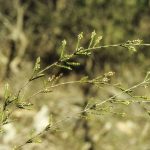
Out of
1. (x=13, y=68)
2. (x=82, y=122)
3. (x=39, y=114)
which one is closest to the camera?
(x=39, y=114)

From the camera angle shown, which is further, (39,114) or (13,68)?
(13,68)

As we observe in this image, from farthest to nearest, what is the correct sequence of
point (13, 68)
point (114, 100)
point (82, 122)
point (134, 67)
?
point (134, 67) → point (13, 68) → point (82, 122) → point (114, 100)

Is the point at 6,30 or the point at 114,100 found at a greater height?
the point at 6,30

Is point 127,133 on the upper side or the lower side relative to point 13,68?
lower

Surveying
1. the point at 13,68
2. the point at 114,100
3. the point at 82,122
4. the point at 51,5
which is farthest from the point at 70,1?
the point at 114,100

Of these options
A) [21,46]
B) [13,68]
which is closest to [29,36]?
[21,46]

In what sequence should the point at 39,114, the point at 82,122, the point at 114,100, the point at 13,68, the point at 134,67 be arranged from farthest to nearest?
the point at 134,67 → the point at 13,68 → the point at 82,122 → the point at 39,114 → the point at 114,100

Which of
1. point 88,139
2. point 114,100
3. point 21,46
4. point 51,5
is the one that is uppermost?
point 51,5

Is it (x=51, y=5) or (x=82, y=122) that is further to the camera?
(x=51, y=5)

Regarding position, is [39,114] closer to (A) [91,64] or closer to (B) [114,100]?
(A) [91,64]

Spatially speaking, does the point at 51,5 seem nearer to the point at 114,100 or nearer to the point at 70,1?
the point at 70,1
